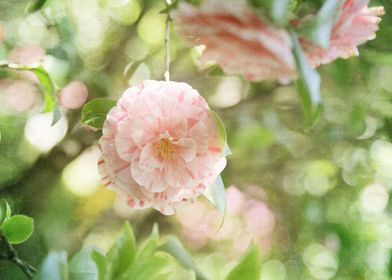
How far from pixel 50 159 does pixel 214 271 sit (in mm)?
347

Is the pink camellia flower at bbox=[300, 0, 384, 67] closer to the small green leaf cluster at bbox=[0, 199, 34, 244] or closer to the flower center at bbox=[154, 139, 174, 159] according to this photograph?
the flower center at bbox=[154, 139, 174, 159]

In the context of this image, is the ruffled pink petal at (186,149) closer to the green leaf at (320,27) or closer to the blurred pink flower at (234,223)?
the green leaf at (320,27)

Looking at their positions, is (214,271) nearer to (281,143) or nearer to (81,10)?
(281,143)

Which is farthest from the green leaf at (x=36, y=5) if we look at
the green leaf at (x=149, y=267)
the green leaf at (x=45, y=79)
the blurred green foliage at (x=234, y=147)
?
the green leaf at (x=149, y=267)

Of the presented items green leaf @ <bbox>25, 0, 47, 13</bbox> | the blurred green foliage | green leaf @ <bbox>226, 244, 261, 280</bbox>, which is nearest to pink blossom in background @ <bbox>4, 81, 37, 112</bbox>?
the blurred green foliage

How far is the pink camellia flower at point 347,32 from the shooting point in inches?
20.6

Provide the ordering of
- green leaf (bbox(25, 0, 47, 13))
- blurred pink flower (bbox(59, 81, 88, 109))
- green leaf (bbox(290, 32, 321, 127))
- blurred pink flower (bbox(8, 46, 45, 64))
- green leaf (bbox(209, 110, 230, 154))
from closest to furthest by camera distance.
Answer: green leaf (bbox(290, 32, 321, 127))
green leaf (bbox(209, 110, 230, 154))
green leaf (bbox(25, 0, 47, 13))
blurred pink flower (bbox(8, 46, 45, 64))
blurred pink flower (bbox(59, 81, 88, 109))

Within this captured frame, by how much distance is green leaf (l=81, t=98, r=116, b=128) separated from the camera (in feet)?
1.97

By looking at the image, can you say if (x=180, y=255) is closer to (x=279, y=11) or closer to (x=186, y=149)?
(x=186, y=149)

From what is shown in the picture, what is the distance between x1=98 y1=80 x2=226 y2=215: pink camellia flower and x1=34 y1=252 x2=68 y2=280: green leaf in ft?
0.30

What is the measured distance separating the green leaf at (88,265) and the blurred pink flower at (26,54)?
0.37 meters

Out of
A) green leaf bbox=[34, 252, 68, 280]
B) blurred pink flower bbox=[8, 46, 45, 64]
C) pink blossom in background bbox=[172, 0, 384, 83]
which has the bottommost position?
blurred pink flower bbox=[8, 46, 45, 64]

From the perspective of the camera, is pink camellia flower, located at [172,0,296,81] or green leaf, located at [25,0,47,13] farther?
green leaf, located at [25,0,47,13]

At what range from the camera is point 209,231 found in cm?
123
